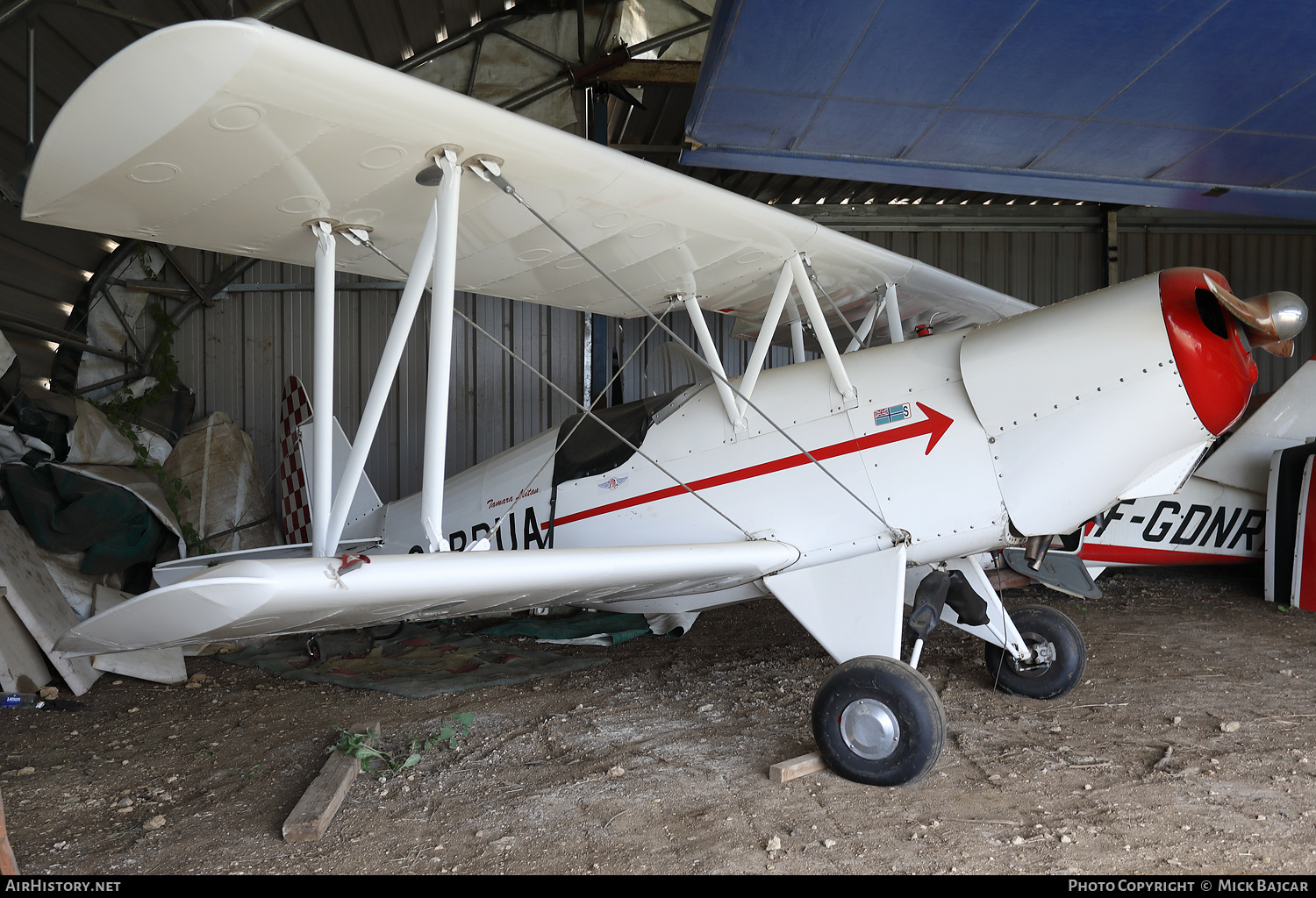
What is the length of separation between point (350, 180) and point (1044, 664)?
3.80m

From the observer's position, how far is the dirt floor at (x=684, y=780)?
2361 mm

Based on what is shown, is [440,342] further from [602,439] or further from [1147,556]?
[1147,556]

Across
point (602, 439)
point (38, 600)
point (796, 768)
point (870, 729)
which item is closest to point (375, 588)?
point (796, 768)

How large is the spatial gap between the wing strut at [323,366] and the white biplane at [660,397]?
0.5 inches

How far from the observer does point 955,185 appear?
6.04 metres

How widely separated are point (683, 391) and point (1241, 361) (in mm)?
2343

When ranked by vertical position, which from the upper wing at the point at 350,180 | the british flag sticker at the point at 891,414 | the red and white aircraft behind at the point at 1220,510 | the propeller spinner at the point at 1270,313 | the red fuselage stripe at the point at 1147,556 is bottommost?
the red fuselage stripe at the point at 1147,556

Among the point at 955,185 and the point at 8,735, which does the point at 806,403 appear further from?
the point at 8,735

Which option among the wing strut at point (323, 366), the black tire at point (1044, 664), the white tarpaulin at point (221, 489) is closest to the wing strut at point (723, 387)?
the wing strut at point (323, 366)

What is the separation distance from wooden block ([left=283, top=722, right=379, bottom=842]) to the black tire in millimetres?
3087

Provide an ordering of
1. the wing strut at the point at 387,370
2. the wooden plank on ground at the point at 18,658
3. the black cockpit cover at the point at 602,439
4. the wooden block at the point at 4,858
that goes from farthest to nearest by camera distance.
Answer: the wooden plank on ground at the point at 18,658 < the black cockpit cover at the point at 602,439 < the wing strut at the point at 387,370 < the wooden block at the point at 4,858

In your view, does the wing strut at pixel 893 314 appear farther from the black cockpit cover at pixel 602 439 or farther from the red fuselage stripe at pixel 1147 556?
the red fuselage stripe at pixel 1147 556

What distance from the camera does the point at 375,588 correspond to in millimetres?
2279

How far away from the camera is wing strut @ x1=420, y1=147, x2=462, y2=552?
100 inches
